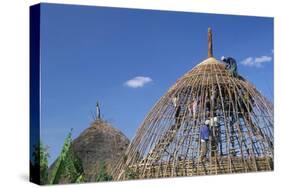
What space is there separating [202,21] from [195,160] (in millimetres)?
2700

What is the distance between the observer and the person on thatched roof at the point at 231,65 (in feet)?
45.6

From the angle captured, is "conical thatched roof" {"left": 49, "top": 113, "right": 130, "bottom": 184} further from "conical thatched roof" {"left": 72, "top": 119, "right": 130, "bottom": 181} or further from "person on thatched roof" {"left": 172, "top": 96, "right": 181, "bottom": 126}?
"person on thatched roof" {"left": 172, "top": 96, "right": 181, "bottom": 126}

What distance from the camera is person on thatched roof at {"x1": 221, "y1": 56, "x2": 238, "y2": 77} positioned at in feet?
45.6

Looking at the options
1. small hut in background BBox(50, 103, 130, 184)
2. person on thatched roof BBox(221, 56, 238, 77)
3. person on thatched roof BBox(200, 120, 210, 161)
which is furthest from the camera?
person on thatched roof BBox(221, 56, 238, 77)

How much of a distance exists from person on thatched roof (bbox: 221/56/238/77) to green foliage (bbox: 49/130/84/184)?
3640 mm

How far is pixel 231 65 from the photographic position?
1395 cm

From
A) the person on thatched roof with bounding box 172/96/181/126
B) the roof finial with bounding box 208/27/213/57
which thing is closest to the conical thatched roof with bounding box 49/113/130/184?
the person on thatched roof with bounding box 172/96/181/126

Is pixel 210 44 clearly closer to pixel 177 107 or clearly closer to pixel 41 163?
pixel 177 107

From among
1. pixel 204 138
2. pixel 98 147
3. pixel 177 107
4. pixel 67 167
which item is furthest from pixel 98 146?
pixel 204 138

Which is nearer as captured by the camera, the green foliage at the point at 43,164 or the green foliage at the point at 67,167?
the green foliage at the point at 43,164

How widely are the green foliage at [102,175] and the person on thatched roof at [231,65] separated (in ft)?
10.6

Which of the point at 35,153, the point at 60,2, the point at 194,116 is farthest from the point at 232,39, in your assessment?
the point at 35,153

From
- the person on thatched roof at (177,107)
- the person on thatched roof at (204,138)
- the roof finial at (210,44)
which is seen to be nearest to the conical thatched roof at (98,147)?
the person on thatched roof at (177,107)

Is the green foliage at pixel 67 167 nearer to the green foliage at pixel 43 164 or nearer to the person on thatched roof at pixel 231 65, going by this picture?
the green foliage at pixel 43 164
